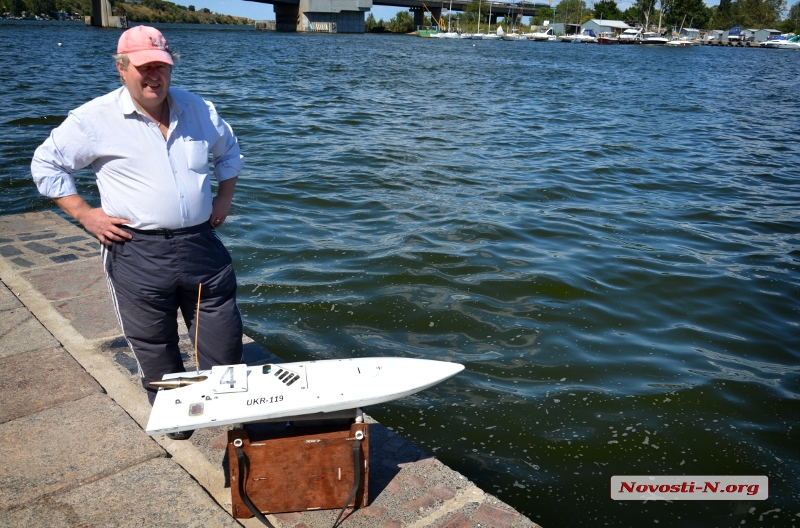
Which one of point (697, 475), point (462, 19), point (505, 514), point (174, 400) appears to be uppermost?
point (462, 19)

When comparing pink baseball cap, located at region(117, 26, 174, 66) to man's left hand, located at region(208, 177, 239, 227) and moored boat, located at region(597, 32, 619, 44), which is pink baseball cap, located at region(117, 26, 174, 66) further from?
moored boat, located at region(597, 32, 619, 44)

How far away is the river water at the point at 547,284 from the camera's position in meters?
4.48

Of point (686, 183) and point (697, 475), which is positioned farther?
point (686, 183)

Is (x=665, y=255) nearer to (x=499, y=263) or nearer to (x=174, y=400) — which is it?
(x=499, y=263)

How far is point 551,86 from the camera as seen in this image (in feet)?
93.8

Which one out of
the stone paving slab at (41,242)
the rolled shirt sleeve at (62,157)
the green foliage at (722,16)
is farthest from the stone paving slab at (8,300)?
the green foliage at (722,16)

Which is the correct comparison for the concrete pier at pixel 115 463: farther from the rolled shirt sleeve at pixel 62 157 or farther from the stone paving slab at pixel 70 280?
the rolled shirt sleeve at pixel 62 157

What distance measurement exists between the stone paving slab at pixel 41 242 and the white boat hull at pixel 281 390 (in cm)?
334

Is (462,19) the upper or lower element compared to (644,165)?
upper

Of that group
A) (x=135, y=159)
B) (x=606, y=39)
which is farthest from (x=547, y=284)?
(x=606, y=39)

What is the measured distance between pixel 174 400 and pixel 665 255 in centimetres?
667

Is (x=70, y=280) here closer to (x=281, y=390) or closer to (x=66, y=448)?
(x=66, y=448)

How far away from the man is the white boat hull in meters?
0.38

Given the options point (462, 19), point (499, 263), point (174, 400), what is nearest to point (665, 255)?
point (499, 263)
